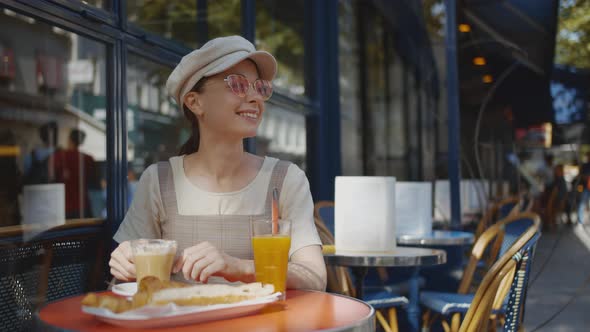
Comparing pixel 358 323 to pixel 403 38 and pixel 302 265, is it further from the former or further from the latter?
pixel 403 38

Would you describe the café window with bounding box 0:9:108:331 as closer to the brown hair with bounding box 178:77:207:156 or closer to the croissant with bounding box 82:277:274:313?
the brown hair with bounding box 178:77:207:156

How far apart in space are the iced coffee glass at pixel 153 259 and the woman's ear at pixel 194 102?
52 cm

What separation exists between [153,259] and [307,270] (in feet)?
1.39

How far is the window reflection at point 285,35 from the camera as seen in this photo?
5364 millimetres

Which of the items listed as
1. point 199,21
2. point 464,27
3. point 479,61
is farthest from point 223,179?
point 479,61

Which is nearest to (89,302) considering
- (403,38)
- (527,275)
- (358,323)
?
(358,323)

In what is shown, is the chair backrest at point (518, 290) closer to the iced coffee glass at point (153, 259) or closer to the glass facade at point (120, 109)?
the iced coffee glass at point (153, 259)

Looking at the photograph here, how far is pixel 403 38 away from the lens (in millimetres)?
9852

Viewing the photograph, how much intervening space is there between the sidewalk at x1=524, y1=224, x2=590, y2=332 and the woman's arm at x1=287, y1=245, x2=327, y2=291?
221 centimetres

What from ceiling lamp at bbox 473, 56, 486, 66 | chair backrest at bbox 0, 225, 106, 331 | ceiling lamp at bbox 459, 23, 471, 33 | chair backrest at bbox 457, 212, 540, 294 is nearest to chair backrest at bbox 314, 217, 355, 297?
chair backrest at bbox 457, 212, 540, 294

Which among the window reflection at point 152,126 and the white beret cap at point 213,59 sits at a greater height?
the window reflection at point 152,126

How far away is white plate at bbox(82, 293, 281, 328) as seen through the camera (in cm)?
123

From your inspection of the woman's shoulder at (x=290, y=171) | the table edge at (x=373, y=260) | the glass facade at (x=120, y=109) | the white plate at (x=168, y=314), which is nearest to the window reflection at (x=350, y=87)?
the glass facade at (x=120, y=109)

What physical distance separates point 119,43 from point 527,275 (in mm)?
1542
